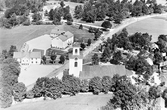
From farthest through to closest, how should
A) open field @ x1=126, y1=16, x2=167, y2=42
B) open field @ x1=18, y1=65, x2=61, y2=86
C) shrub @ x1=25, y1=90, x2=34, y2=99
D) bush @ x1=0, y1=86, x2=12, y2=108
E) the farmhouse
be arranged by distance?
1. open field @ x1=126, y1=16, x2=167, y2=42
2. the farmhouse
3. open field @ x1=18, y1=65, x2=61, y2=86
4. shrub @ x1=25, y1=90, x2=34, y2=99
5. bush @ x1=0, y1=86, x2=12, y2=108

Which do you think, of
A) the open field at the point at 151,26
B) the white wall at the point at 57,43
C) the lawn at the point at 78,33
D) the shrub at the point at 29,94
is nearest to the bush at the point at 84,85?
the shrub at the point at 29,94

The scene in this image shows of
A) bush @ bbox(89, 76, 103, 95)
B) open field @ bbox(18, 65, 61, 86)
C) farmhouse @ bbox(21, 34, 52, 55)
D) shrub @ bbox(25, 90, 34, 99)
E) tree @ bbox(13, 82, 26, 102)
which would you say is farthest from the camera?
farmhouse @ bbox(21, 34, 52, 55)

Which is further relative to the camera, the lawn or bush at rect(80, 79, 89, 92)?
the lawn

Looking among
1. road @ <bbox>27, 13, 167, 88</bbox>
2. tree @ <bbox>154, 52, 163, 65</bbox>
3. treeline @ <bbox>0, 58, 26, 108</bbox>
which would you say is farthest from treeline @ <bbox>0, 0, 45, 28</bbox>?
tree @ <bbox>154, 52, 163, 65</bbox>

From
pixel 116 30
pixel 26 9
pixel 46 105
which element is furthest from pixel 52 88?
pixel 26 9

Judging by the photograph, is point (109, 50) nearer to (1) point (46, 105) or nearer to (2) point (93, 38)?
(2) point (93, 38)

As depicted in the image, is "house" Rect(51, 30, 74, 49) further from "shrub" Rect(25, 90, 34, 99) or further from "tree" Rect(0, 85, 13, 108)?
"tree" Rect(0, 85, 13, 108)

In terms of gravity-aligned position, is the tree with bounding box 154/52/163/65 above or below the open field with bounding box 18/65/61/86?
above

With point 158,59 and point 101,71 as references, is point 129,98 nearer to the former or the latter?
point 101,71
